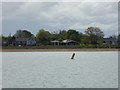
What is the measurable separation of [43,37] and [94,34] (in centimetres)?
1554

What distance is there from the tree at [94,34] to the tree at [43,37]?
41.0ft

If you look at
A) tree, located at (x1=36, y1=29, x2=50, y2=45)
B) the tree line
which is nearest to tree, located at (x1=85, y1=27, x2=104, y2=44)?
the tree line

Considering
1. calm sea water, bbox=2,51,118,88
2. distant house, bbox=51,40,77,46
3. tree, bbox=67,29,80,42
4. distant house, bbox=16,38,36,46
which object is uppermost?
tree, bbox=67,29,80,42

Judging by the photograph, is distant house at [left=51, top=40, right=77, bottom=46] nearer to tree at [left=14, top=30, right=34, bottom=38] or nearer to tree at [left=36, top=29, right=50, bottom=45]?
tree at [left=36, top=29, right=50, bottom=45]

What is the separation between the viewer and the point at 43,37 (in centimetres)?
11538

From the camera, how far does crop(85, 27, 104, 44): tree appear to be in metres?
116

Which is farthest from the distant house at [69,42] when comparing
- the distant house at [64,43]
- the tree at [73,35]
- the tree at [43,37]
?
the tree at [43,37]

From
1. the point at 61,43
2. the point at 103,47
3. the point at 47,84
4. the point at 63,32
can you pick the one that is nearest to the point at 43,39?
the point at 61,43

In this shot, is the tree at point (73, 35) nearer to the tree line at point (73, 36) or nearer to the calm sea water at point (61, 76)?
the tree line at point (73, 36)

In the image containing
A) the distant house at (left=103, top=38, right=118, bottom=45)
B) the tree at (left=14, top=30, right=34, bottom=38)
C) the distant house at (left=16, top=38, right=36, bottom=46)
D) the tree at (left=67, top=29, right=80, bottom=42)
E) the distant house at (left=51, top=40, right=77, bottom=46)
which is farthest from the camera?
the tree at (left=14, top=30, right=34, bottom=38)

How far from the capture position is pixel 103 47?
96812 mm

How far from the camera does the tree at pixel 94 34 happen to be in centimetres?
11602

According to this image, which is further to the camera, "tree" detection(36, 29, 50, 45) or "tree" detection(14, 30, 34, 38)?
"tree" detection(14, 30, 34, 38)

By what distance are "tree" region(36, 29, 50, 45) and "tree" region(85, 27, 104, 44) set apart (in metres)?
12.5
